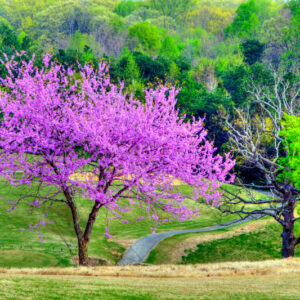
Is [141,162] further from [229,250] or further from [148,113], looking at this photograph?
[229,250]

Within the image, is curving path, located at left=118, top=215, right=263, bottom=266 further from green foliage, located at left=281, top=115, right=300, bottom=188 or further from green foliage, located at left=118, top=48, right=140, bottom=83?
green foliage, located at left=118, top=48, right=140, bottom=83

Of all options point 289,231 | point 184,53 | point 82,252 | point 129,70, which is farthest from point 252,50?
point 82,252

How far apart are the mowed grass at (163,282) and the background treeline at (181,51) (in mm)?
22517

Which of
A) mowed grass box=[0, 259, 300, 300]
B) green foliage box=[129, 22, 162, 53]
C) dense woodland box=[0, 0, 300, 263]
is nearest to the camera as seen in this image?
mowed grass box=[0, 259, 300, 300]

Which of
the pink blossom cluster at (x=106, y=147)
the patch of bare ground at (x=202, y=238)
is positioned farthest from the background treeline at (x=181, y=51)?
the pink blossom cluster at (x=106, y=147)

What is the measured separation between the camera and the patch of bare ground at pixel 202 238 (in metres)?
34.3

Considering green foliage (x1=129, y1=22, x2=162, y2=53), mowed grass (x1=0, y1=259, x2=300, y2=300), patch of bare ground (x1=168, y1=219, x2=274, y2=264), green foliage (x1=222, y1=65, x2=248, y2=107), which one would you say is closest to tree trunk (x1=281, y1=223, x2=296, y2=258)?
patch of bare ground (x1=168, y1=219, x2=274, y2=264)

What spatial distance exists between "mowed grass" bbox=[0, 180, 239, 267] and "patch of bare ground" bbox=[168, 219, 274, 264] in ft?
13.0

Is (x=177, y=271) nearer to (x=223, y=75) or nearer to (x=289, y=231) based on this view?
(x=289, y=231)

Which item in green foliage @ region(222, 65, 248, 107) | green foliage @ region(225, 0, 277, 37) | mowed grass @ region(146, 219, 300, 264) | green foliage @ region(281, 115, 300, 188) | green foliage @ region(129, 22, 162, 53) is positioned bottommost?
mowed grass @ region(146, 219, 300, 264)

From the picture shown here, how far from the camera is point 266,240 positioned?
37.3 meters

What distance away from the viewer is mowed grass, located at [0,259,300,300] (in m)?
16.4

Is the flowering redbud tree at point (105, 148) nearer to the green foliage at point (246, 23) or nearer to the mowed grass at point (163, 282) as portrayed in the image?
the mowed grass at point (163, 282)

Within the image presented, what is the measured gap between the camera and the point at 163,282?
65.1 ft
